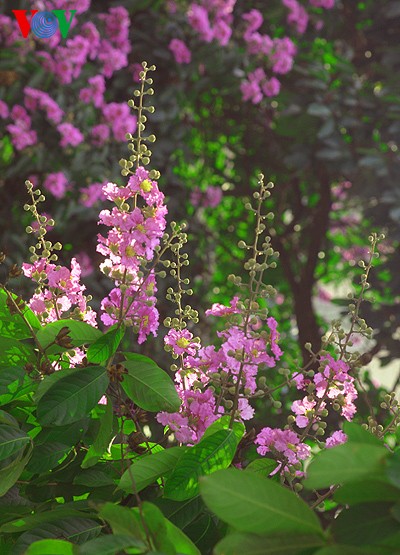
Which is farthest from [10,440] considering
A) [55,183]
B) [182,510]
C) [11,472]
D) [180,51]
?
[180,51]

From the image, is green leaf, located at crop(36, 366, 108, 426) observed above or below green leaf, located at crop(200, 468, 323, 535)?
below

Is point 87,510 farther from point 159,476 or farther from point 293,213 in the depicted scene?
point 293,213

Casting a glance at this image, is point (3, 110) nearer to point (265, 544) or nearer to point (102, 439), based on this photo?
point (102, 439)

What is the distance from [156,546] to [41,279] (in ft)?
1.32

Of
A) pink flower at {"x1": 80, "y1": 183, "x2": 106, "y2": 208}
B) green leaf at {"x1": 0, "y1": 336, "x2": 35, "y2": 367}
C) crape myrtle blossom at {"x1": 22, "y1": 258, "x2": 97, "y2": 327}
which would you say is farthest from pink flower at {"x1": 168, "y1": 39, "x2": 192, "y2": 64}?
green leaf at {"x1": 0, "y1": 336, "x2": 35, "y2": 367}

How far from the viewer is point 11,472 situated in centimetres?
80

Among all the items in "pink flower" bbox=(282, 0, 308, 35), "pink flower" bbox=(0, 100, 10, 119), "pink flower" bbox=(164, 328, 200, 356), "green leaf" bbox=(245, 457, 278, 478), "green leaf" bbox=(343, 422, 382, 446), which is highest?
"pink flower" bbox=(282, 0, 308, 35)

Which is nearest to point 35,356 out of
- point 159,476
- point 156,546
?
point 159,476

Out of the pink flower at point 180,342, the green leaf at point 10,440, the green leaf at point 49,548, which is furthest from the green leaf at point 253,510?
the pink flower at point 180,342

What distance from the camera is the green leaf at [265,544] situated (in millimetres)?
580

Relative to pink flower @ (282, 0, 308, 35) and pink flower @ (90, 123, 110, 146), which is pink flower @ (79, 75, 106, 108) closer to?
pink flower @ (90, 123, 110, 146)

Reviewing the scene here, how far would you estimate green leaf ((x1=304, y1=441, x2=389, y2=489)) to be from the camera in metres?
0.56

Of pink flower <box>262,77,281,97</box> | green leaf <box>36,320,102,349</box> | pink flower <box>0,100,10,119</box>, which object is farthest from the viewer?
pink flower <box>262,77,281,97</box>

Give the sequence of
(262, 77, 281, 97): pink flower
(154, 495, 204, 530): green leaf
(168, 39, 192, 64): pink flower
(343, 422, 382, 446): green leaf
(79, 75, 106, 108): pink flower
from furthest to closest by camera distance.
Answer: (262, 77, 281, 97): pink flower → (168, 39, 192, 64): pink flower → (79, 75, 106, 108): pink flower → (154, 495, 204, 530): green leaf → (343, 422, 382, 446): green leaf
